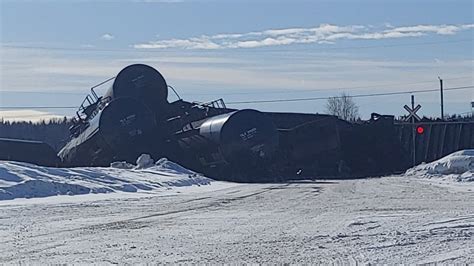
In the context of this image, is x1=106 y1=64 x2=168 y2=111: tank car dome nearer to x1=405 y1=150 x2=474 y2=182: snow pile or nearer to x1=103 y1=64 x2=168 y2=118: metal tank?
x1=103 y1=64 x2=168 y2=118: metal tank

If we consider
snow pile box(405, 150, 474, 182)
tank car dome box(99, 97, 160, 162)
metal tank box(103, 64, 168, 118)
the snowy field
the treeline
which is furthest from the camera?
the treeline

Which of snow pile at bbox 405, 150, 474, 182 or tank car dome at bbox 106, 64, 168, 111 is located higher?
tank car dome at bbox 106, 64, 168, 111

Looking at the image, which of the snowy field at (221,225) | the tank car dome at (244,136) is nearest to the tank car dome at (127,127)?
the tank car dome at (244,136)

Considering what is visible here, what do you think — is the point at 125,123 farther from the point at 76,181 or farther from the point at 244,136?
the point at 76,181

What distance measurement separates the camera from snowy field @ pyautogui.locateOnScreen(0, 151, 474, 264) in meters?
11.2

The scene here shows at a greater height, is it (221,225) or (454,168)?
(221,225)

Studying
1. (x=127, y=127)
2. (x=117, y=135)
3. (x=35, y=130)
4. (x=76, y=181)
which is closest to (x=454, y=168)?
(x=76, y=181)

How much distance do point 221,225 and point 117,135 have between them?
27.7 meters

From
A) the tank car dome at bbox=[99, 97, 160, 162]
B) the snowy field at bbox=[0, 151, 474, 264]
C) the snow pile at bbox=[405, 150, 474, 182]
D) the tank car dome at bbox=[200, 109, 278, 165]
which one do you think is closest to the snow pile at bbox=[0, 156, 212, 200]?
the snowy field at bbox=[0, 151, 474, 264]

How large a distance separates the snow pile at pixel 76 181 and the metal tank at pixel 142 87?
11.5m

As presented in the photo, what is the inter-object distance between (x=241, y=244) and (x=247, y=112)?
30.4 m

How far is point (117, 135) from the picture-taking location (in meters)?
42.5

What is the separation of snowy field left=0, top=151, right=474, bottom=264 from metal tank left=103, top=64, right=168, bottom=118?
781 inches

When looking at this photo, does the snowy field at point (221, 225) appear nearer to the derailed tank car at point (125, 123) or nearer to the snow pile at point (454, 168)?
the snow pile at point (454, 168)
